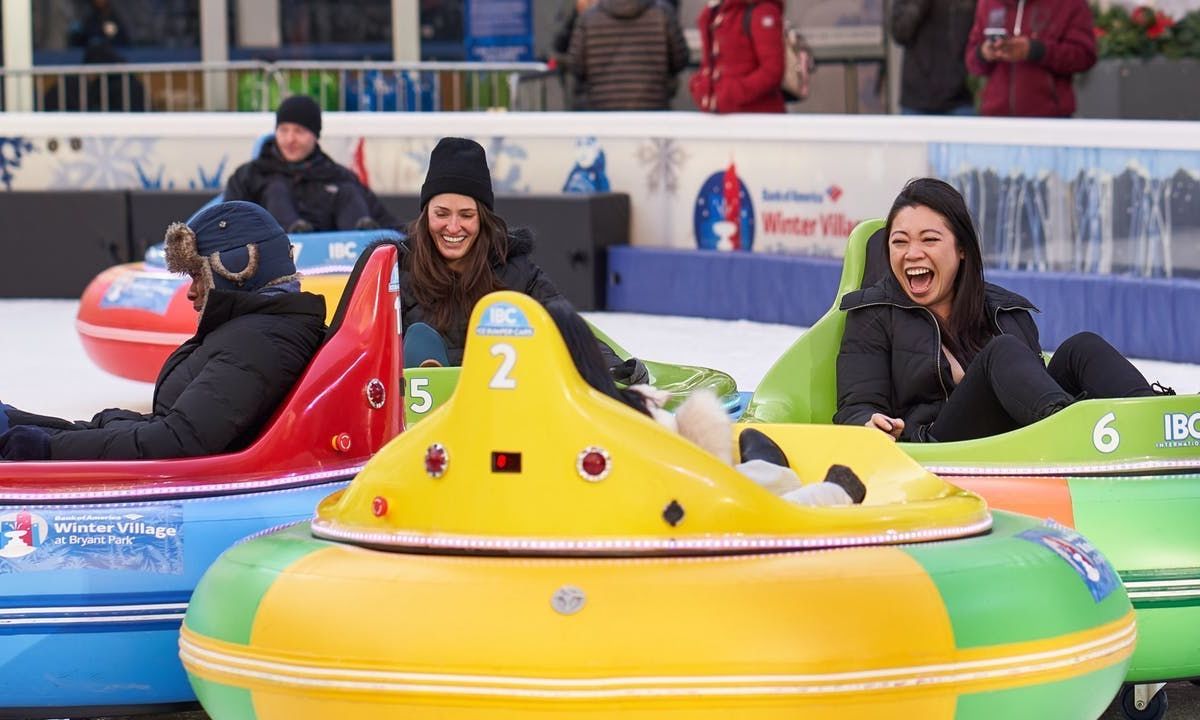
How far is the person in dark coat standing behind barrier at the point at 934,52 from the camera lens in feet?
34.1

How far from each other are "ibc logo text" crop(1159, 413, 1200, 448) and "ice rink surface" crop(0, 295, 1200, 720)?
344cm

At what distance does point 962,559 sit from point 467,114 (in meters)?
8.51

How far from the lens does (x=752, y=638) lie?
3.34 meters

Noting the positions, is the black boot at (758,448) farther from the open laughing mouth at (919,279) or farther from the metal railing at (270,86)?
the metal railing at (270,86)

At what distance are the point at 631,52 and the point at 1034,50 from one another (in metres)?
2.72

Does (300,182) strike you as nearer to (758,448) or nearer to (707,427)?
(758,448)

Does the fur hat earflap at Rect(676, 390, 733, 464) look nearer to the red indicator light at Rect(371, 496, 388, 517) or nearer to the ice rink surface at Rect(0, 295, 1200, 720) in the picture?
the red indicator light at Rect(371, 496, 388, 517)

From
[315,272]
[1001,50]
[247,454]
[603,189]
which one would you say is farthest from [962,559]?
[603,189]

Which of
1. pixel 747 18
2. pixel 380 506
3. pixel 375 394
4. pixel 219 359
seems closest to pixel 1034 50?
pixel 747 18

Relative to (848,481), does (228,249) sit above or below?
above

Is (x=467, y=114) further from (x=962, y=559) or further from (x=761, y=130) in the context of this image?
(x=962, y=559)

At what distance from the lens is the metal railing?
42.7 ft

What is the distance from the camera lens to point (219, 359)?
434cm

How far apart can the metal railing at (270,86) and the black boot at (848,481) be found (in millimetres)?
9144
